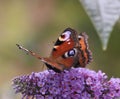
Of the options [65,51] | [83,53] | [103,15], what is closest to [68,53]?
[65,51]

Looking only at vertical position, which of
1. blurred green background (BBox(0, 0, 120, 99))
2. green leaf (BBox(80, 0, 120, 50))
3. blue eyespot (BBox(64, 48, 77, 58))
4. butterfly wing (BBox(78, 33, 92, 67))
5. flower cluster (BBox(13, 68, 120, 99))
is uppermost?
blurred green background (BBox(0, 0, 120, 99))

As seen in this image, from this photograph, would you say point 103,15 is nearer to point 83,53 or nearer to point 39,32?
point 83,53

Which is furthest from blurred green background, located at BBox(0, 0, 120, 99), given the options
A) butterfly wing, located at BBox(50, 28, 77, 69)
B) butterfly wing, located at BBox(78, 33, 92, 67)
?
butterfly wing, located at BBox(50, 28, 77, 69)

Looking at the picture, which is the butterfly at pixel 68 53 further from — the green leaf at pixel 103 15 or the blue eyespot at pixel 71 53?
the green leaf at pixel 103 15

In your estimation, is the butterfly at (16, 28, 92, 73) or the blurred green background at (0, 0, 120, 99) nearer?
the butterfly at (16, 28, 92, 73)

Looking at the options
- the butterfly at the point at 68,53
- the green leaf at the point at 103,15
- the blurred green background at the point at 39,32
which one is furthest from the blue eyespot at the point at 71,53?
the blurred green background at the point at 39,32

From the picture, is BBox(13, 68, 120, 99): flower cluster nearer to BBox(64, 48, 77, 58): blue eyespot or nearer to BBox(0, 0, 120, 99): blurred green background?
BBox(64, 48, 77, 58): blue eyespot
